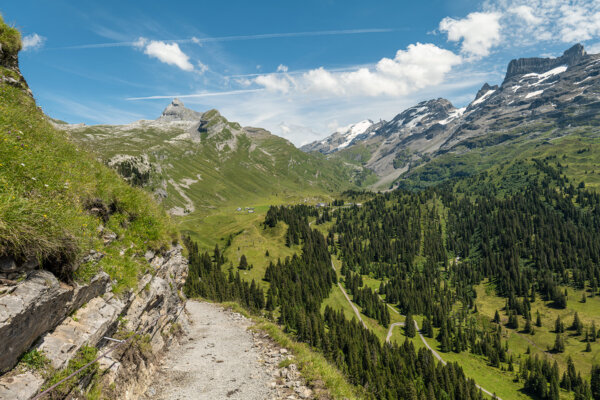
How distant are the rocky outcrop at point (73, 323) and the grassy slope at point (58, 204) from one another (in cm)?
105

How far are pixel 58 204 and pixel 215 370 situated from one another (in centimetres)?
1492

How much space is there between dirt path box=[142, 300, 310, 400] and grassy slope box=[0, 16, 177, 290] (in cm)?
706

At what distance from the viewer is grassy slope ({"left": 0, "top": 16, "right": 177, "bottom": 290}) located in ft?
30.7

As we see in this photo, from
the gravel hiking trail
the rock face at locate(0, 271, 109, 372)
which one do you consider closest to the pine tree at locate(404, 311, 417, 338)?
the gravel hiking trail

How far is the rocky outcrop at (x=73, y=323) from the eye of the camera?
351 inches

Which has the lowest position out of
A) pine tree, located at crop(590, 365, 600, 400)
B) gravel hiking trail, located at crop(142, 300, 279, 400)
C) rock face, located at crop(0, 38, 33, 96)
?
pine tree, located at crop(590, 365, 600, 400)

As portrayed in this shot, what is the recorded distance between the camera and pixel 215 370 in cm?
1986

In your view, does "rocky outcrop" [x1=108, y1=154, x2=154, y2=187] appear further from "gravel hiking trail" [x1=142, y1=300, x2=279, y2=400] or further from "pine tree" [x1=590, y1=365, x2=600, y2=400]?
"pine tree" [x1=590, y1=365, x2=600, y2=400]

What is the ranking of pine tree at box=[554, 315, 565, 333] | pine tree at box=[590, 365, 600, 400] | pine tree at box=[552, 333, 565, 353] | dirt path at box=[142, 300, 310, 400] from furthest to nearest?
pine tree at box=[554, 315, 565, 333], pine tree at box=[552, 333, 565, 353], pine tree at box=[590, 365, 600, 400], dirt path at box=[142, 300, 310, 400]

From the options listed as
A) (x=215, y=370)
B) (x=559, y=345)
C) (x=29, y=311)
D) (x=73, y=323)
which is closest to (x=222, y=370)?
(x=215, y=370)

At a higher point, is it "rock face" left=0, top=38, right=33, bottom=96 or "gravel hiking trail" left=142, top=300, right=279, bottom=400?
"rock face" left=0, top=38, right=33, bottom=96

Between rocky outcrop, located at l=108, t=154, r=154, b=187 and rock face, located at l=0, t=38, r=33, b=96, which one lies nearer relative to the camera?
rock face, located at l=0, t=38, r=33, b=96

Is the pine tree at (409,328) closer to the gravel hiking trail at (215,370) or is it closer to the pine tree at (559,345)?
the pine tree at (559,345)

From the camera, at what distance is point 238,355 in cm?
2228
